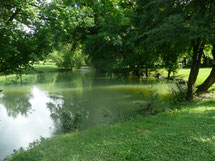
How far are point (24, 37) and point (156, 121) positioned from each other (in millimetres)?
4356

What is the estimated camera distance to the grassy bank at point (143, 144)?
3176 mm

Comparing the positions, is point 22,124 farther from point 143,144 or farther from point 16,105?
point 143,144

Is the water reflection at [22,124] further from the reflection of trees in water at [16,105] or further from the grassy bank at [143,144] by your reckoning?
the grassy bank at [143,144]

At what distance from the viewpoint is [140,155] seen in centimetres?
317

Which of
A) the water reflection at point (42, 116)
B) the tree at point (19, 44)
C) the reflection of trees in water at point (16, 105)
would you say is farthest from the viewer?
the reflection of trees in water at point (16, 105)

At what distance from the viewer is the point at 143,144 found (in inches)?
141

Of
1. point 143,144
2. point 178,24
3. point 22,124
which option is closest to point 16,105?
point 22,124

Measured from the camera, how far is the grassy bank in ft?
10.4

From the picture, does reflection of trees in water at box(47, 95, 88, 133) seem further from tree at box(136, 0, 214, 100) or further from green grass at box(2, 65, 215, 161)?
tree at box(136, 0, 214, 100)

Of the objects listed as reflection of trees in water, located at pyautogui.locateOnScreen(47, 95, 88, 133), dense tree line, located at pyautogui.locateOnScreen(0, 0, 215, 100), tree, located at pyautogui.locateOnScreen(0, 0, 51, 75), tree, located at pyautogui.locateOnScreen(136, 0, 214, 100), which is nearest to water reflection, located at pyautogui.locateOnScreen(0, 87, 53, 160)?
reflection of trees in water, located at pyautogui.locateOnScreen(47, 95, 88, 133)

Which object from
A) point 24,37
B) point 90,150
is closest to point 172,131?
point 90,150

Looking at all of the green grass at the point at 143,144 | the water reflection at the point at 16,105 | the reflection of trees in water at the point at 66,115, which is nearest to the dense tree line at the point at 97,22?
the green grass at the point at 143,144

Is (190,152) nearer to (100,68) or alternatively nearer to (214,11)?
(100,68)

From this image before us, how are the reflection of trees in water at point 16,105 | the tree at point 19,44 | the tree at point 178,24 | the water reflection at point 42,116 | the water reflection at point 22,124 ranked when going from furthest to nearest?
1. the reflection of trees in water at point 16,105
2. the water reflection at point 42,116
3. the water reflection at point 22,124
4. the tree at point 178,24
5. the tree at point 19,44
